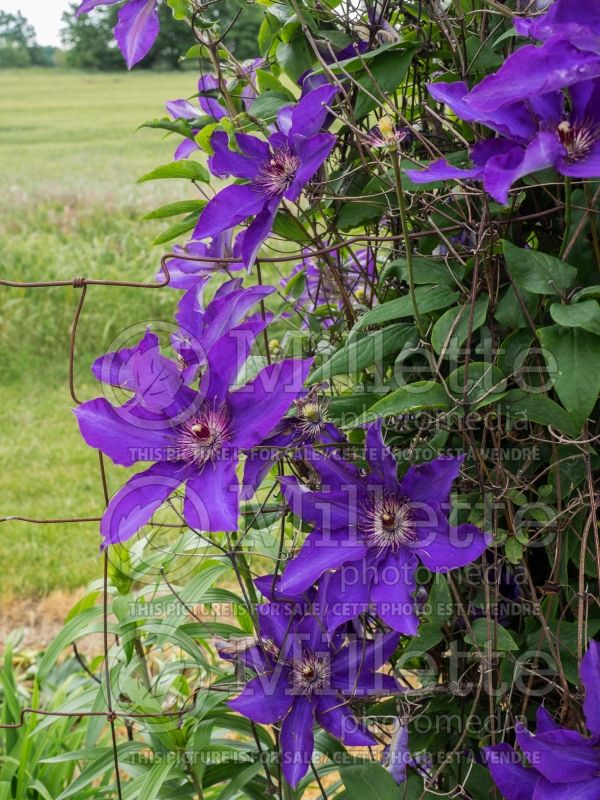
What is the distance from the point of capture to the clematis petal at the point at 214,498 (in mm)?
558

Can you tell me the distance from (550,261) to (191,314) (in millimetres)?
298

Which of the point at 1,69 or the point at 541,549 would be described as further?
the point at 1,69

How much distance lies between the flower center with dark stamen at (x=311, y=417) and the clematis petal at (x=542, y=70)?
0.28 meters

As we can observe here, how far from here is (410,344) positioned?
669 mm

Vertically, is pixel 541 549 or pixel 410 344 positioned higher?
pixel 410 344

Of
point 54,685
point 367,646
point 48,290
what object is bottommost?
point 54,685

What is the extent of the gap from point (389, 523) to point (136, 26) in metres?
0.45

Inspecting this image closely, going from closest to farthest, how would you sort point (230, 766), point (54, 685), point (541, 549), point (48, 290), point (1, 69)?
point (541, 549), point (230, 766), point (54, 685), point (48, 290), point (1, 69)

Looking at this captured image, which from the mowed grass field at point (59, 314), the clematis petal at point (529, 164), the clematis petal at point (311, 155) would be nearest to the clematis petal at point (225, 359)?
the clematis petal at point (311, 155)

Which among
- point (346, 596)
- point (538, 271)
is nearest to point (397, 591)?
point (346, 596)

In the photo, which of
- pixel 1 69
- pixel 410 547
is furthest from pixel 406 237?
pixel 1 69

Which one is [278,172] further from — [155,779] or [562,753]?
[155,779]

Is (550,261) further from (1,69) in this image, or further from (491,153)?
(1,69)

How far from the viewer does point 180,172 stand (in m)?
0.73
